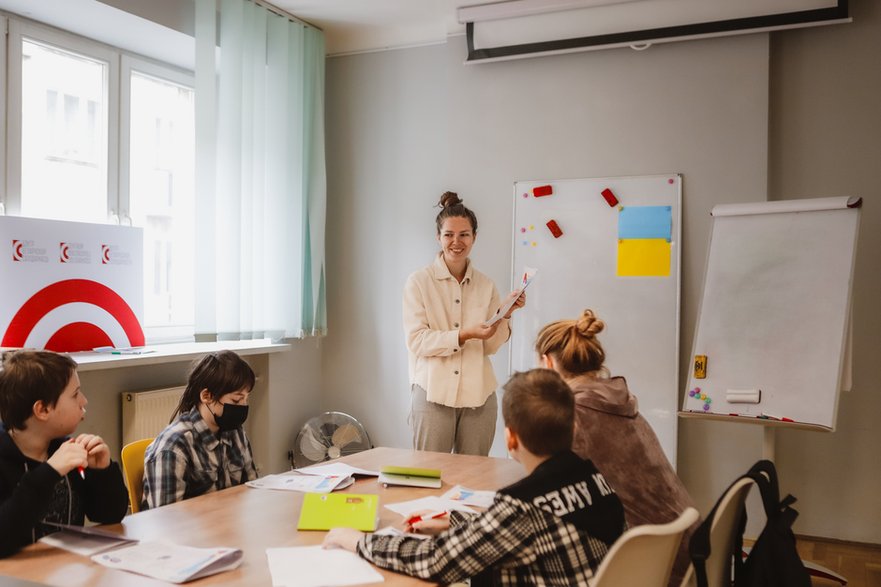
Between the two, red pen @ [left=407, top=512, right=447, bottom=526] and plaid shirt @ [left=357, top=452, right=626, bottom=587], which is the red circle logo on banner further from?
plaid shirt @ [left=357, top=452, right=626, bottom=587]

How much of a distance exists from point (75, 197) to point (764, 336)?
3.13m

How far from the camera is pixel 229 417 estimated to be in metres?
2.21

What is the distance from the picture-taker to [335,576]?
1485mm

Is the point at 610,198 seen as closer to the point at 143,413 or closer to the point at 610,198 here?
the point at 610,198

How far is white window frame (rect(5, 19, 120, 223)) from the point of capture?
330cm

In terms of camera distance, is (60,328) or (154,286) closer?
(60,328)

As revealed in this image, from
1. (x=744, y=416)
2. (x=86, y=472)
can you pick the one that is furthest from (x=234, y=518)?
(x=744, y=416)

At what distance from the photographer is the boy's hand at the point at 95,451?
1.80 metres

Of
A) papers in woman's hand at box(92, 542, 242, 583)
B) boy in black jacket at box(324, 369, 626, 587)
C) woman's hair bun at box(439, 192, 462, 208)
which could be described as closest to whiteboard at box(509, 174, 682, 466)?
woman's hair bun at box(439, 192, 462, 208)

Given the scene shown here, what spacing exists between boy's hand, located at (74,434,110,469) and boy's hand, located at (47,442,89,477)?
0.12m

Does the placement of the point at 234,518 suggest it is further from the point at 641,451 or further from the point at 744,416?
the point at 744,416

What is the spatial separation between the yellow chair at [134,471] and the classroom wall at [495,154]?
239 centimetres

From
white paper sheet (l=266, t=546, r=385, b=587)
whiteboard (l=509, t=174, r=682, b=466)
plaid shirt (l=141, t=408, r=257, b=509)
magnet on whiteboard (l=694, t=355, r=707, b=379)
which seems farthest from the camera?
whiteboard (l=509, t=174, r=682, b=466)

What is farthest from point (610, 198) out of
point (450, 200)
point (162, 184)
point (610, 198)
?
point (162, 184)
